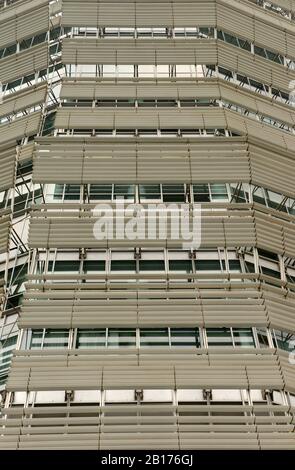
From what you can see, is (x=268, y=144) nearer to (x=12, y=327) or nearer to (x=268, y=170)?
(x=268, y=170)

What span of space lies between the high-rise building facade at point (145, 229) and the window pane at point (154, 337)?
0.04 metres

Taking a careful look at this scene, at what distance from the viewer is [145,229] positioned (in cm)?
1827

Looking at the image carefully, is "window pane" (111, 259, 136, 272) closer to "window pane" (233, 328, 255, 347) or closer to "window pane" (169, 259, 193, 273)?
"window pane" (169, 259, 193, 273)

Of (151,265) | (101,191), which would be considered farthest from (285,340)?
(101,191)

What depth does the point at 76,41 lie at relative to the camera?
78.3 ft

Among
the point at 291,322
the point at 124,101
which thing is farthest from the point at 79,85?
the point at 291,322

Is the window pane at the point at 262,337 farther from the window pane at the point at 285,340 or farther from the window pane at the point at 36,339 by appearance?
the window pane at the point at 36,339

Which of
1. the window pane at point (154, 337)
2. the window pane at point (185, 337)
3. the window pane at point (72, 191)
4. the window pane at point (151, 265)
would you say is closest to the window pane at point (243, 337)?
the window pane at point (185, 337)

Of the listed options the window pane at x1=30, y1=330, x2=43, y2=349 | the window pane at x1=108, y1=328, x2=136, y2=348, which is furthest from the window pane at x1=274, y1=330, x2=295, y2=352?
the window pane at x1=30, y1=330, x2=43, y2=349

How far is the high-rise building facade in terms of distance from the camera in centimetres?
1530

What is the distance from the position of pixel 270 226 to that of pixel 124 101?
6.98m

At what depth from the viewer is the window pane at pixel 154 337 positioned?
55.4ft

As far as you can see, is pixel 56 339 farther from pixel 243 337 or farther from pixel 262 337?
pixel 262 337

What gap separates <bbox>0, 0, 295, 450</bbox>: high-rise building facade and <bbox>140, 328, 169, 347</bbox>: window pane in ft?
0.11
